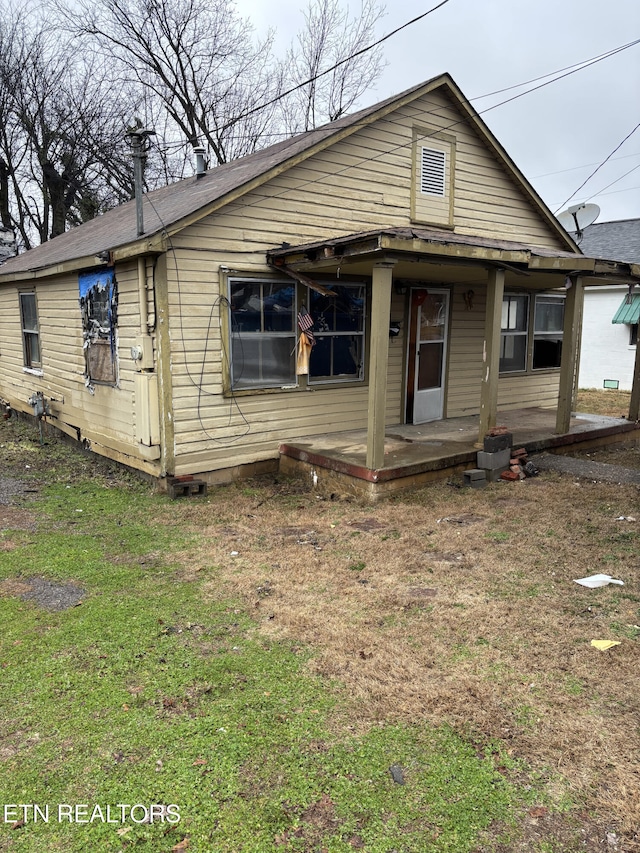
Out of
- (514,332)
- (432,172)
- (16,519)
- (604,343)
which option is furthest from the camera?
(604,343)

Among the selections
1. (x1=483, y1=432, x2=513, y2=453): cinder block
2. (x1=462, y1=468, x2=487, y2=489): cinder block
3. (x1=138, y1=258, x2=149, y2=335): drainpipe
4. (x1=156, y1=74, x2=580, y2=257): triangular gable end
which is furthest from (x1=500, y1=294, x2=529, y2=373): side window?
(x1=138, y1=258, x2=149, y2=335): drainpipe

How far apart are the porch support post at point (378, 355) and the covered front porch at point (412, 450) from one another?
252 mm

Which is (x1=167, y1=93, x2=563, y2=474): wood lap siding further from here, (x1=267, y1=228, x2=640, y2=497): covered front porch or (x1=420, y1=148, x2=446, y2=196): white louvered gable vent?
(x1=420, y1=148, x2=446, y2=196): white louvered gable vent

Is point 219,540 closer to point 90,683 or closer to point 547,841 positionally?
point 90,683

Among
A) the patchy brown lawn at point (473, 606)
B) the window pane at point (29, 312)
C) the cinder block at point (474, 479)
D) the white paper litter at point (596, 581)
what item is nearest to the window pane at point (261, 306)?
the patchy brown lawn at point (473, 606)

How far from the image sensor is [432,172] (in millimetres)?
9547

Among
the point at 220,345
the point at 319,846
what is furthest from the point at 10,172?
the point at 319,846

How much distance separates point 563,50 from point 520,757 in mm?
10341

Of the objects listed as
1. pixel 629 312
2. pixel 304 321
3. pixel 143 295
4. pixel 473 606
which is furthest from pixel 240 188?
pixel 629 312

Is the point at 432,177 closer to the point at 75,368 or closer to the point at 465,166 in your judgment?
the point at 465,166

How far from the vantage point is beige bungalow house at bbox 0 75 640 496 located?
698cm

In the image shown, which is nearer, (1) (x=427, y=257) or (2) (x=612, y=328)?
(1) (x=427, y=257)

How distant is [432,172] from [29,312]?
25.7 ft

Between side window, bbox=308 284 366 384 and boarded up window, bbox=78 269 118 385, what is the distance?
2.64 metres
